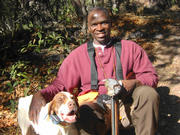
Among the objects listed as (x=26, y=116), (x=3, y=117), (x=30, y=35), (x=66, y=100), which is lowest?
(x=3, y=117)

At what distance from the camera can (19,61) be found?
4633mm

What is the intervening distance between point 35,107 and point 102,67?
3.38 feet

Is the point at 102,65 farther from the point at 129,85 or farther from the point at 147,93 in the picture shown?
the point at 147,93

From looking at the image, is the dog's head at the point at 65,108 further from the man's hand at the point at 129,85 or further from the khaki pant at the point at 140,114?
the man's hand at the point at 129,85

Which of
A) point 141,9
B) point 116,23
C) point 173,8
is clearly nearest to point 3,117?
point 116,23

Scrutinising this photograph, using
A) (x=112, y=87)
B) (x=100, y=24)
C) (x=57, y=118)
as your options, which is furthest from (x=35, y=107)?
(x=100, y=24)

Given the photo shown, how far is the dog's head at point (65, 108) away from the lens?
6.63ft

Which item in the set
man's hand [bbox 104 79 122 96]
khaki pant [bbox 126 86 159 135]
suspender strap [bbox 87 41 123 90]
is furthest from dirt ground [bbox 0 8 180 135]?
man's hand [bbox 104 79 122 96]

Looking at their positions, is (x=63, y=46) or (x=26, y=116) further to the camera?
(x=63, y=46)

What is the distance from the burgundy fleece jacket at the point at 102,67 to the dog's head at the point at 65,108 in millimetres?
734

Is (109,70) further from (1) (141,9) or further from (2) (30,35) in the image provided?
(1) (141,9)

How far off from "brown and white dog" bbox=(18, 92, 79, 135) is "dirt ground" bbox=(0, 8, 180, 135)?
4.81 feet

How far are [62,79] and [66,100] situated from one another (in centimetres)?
102

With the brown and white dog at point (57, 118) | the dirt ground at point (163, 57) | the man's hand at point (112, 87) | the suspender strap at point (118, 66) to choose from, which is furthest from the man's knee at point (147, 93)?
the dirt ground at point (163, 57)
